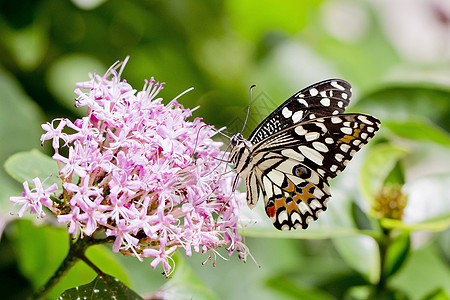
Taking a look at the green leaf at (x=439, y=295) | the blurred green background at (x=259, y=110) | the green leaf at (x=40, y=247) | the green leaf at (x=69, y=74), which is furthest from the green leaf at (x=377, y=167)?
the green leaf at (x=69, y=74)

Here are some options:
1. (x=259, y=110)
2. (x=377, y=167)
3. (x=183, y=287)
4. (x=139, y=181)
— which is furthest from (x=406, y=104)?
(x=139, y=181)

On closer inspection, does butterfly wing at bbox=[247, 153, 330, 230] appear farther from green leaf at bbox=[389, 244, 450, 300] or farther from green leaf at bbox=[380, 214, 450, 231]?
green leaf at bbox=[389, 244, 450, 300]

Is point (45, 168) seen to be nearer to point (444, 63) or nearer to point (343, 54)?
point (343, 54)

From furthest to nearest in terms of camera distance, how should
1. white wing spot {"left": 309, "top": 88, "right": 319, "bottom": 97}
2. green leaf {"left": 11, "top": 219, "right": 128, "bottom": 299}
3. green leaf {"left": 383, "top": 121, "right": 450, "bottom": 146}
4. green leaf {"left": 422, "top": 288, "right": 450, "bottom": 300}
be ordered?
1. green leaf {"left": 383, "top": 121, "right": 450, "bottom": 146}
2. green leaf {"left": 11, "top": 219, "right": 128, "bottom": 299}
3. green leaf {"left": 422, "top": 288, "right": 450, "bottom": 300}
4. white wing spot {"left": 309, "top": 88, "right": 319, "bottom": 97}

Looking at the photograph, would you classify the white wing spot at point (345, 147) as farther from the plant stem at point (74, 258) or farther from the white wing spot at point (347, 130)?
the plant stem at point (74, 258)

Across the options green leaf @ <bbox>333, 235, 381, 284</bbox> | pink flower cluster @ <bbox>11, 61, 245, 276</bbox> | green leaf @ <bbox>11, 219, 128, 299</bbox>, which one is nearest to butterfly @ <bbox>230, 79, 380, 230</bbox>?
pink flower cluster @ <bbox>11, 61, 245, 276</bbox>

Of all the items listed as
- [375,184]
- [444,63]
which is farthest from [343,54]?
[375,184]

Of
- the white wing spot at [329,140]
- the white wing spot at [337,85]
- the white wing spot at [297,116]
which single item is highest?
the white wing spot at [337,85]

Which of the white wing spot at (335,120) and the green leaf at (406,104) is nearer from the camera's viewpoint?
the white wing spot at (335,120)
